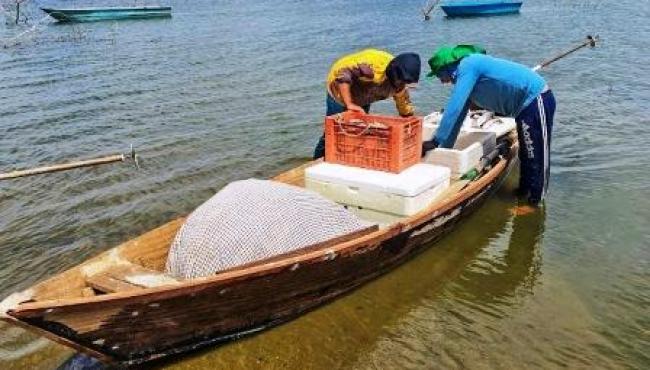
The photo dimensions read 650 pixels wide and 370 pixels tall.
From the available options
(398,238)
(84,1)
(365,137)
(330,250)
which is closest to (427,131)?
(365,137)

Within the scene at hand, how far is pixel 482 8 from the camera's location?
31.8 metres

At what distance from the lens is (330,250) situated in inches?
190

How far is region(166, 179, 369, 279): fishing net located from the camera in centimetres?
473

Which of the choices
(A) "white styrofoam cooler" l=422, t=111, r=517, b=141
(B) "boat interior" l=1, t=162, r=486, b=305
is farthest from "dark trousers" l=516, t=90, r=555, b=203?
(B) "boat interior" l=1, t=162, r=486, b=305

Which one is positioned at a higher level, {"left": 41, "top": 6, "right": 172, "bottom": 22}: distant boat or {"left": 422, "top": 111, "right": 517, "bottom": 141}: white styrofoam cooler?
{"left": 41, "top": 6, "right": 172, "bottom": 22}: distant boat

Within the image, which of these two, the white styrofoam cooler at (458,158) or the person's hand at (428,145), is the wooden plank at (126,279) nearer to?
the person's hand at (428,145)

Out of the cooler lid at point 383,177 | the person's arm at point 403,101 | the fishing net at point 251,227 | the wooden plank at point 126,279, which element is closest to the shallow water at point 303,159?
the wooden plank at point 126,279

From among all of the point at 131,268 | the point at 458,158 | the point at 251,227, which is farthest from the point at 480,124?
the point at 131,268

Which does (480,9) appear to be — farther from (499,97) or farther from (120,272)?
(120,272)

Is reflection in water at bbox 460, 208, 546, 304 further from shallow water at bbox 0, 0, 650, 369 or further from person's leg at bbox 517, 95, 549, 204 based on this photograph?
person's leg at bbox 517, 95, 549, 204

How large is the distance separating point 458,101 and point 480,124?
6.67 feet

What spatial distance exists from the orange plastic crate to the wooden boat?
2.07 ft

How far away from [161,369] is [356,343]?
1.61m

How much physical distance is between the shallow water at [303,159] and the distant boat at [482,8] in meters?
11.1
